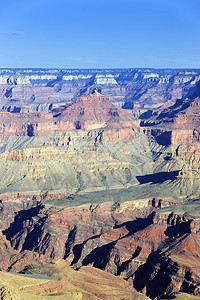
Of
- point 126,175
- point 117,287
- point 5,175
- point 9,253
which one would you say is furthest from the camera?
point 126,175

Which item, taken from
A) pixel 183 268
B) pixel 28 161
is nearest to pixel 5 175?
pixel 28 161

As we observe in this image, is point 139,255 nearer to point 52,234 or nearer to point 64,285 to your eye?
point 52,234

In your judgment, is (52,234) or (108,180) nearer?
(52,234)

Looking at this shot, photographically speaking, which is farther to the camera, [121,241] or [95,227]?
[95,227]

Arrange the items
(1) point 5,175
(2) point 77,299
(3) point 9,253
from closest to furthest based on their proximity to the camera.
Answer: (2) point 77,299 → (3) point 9,253 → (1) point 5,175

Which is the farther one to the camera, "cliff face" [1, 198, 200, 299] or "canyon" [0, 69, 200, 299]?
"cliff face" [1, 198, 200, 299]

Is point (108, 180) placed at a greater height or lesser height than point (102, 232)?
greater

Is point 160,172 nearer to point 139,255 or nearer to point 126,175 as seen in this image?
point 126,175

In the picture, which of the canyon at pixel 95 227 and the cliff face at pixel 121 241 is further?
the cliff face at pixel 121 241

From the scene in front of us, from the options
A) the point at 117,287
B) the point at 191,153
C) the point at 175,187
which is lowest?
the point at 117,287

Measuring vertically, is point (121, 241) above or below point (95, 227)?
below
